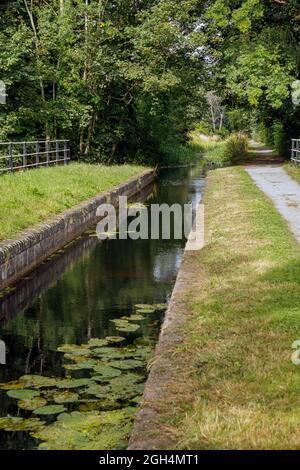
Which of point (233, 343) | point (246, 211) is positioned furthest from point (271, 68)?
point (233, 343)

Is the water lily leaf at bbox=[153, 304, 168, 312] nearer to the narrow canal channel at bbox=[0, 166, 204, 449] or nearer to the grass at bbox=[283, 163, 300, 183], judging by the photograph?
the narrow canal channel at bbox=[0, 166, 204, 449]

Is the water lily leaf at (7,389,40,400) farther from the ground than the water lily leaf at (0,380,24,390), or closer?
farther from the ground

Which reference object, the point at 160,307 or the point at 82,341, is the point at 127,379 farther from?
the point at 160,307

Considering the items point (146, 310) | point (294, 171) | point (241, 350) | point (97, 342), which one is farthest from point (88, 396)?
point (294, 171)

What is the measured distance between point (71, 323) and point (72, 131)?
21946mm

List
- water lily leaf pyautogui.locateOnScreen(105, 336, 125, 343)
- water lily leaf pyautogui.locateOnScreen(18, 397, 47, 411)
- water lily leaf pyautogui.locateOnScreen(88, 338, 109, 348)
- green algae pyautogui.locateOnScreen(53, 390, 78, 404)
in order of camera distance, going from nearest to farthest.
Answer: water lily leaf pyautogui.locateOnScreen(18, 397, 47, 411) < green algae pyautogui.locateOnScreen(53, 390, 78, 404) < water lily leaf pyautogui.locateOnScreen(88, 338, 109, 348) < water lily leaf pyautogui.locateOnScreen(105, 336, 125, 343)

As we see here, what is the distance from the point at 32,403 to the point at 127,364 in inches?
48.3

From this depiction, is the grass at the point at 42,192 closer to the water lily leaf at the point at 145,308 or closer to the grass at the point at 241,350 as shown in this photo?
the water lily leaf at the point at 145,308

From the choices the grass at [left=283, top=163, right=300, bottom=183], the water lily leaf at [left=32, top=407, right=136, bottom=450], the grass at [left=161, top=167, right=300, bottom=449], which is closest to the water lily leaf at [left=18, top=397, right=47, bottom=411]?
the water lily leaf at [left=32, top=407, right=136, bottom=450]

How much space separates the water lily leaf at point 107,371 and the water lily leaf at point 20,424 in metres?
1.09

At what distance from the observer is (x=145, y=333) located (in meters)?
7.60

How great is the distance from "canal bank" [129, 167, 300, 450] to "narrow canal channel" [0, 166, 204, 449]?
1.59 ft

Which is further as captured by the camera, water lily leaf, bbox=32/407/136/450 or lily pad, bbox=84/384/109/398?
lily pad, bbox=84/384/109/398

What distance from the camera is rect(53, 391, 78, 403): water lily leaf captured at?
557 centimetres
